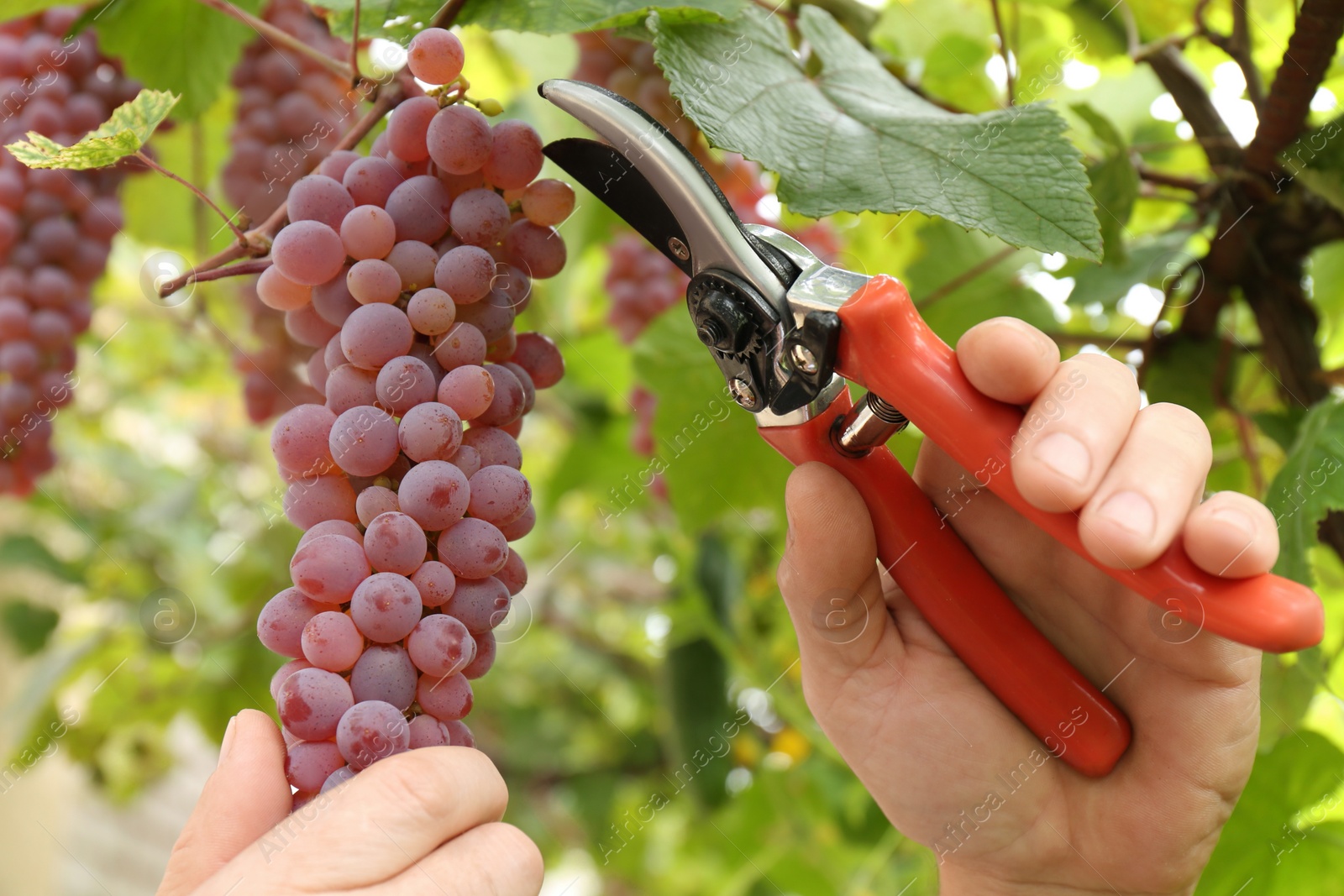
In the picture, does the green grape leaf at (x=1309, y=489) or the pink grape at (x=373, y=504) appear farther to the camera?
the green grape leaf at (x=1309, y=489)

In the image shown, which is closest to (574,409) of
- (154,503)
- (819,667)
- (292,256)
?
(819,667)

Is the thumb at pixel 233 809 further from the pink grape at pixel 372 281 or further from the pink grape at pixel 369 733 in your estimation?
the pink grape at pixel 372 281

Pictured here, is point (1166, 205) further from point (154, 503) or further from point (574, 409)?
point (154, 503)

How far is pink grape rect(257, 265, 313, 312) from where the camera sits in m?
0.40

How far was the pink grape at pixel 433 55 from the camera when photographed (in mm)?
391

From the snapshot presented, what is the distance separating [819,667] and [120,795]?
1.29 metres

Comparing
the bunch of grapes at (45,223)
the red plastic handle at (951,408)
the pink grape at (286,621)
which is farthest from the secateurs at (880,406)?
the bunch of grapes at (45,223)

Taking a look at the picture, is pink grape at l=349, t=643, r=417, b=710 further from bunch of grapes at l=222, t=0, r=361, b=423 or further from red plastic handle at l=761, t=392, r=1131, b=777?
bunch of grapes at l=222, t=0, r=361, b=423

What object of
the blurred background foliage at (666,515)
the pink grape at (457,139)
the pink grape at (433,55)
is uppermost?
the pink grape at (433,55)

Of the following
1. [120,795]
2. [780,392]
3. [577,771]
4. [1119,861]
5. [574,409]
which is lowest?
[577,771]

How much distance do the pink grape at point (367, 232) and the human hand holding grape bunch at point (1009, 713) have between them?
0.72ft

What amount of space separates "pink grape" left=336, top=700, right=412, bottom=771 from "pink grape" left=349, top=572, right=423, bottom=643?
3cm

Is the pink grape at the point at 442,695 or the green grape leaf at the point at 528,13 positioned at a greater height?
the green grape leaf at the point at 528,13

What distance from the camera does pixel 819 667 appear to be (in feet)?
1.81
